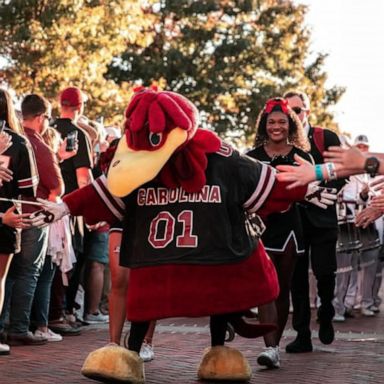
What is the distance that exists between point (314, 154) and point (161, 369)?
98.4 inches

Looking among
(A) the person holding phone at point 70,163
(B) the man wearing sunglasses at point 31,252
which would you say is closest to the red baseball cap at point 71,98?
(A) the person holding phone at point 70,163

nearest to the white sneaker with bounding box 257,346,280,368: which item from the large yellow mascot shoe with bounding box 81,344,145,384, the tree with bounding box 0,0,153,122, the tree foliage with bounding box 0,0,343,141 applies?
the large yellow mascot shoe with bounding box 81,344,145,384

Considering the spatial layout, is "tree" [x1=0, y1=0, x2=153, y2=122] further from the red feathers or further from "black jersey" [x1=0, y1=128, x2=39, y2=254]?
the red feathers

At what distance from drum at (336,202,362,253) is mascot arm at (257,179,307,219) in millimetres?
6374

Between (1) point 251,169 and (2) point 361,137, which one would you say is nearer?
(1) point 251,169

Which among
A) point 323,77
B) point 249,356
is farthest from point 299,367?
point 323,77

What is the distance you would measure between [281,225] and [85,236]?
12.2 feet

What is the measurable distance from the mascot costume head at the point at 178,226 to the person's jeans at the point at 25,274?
2.42 metres

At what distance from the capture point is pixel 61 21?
25.5 m

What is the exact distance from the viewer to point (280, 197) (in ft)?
27.1

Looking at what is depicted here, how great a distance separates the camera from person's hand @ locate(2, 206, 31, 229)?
29.7 ft

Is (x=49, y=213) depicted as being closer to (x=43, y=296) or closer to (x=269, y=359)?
(x=269, y=359)

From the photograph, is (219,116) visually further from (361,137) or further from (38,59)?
(361,137)

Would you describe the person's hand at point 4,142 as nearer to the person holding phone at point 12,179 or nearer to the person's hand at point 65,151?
the person holding phone at point 12,179
